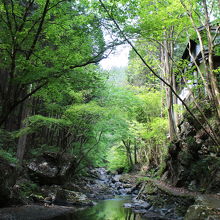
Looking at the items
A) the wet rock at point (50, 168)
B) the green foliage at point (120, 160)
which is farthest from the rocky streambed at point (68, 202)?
the green foliage at point (120, 160)

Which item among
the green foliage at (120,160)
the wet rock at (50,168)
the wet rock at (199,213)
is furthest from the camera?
the green foliage at (120,160)

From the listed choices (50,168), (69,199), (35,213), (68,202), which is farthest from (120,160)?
(35,213)

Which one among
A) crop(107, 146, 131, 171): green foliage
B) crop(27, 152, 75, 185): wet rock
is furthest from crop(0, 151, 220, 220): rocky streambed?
crop(107, 146, 131, 171): green foliage

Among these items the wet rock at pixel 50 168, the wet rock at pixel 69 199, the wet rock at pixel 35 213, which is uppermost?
the wet rock at pixel 50 168

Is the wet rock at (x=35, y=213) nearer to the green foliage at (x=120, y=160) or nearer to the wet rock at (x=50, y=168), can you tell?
the wet rock at (x=50, y=168)

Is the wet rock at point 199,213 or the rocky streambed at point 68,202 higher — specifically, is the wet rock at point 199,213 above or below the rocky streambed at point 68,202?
above

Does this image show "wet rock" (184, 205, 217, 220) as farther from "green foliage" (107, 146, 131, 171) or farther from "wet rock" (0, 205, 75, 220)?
"green foliage" (107, 146, 131, 171)

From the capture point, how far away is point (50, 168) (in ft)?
49.3

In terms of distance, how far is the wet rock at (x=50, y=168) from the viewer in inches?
571

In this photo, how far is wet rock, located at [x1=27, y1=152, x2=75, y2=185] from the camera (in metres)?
14.5

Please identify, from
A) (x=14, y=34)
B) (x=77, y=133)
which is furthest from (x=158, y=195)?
(x=14, y=34)

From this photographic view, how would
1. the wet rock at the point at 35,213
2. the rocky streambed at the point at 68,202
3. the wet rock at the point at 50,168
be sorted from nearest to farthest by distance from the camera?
the wet rock at the point at 35,213 < the rocky streambed at the point at 68,202 < the wet rock at the point at 50,168

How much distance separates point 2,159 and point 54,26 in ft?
21.4

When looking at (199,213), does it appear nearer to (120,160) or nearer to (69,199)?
(69,199)
